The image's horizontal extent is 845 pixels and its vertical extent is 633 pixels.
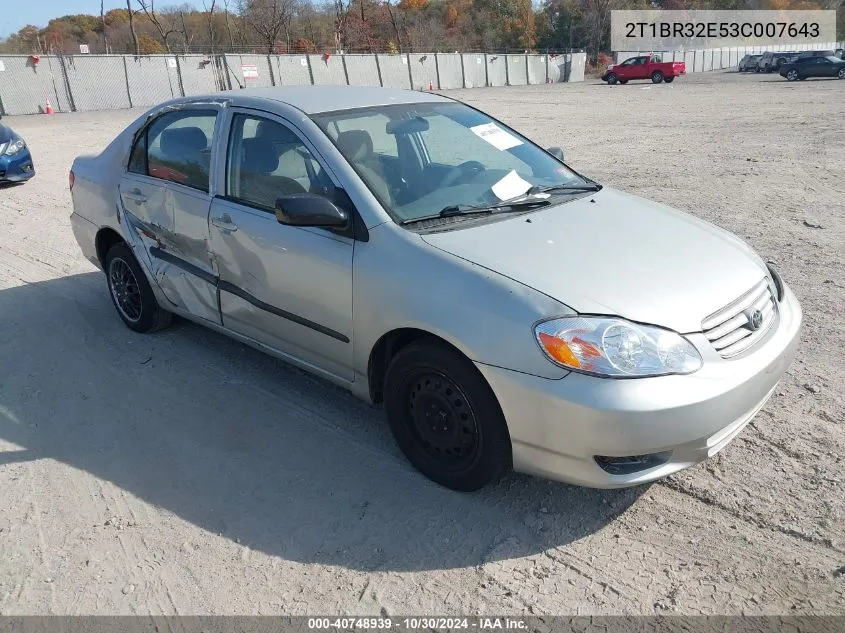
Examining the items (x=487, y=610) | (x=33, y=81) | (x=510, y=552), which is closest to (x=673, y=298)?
(x=510, y=552)

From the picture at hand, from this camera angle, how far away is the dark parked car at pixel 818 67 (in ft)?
117

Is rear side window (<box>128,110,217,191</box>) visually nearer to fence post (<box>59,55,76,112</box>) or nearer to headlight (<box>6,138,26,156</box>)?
headlight (<box>6,138,26,156</box>)

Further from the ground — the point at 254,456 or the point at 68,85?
the point at 68,85

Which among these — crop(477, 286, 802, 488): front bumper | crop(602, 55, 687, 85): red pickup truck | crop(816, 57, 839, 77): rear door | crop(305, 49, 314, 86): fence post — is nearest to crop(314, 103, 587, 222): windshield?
crop(477, 286, 802, 488): front bumper

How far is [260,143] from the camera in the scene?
388cm

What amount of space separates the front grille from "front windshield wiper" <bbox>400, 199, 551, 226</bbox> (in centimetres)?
112

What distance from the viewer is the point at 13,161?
10.7 metres

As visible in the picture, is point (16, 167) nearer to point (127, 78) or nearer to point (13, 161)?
point (13, 161)

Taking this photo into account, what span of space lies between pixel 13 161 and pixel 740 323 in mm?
11180

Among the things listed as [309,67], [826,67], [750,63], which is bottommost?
[826,67]

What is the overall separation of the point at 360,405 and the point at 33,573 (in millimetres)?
1777

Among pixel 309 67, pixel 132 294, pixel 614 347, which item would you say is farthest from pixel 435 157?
pixel 309 67

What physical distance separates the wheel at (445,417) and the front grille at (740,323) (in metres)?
0.92

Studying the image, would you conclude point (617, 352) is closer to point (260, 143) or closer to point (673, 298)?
point (673, 298)
